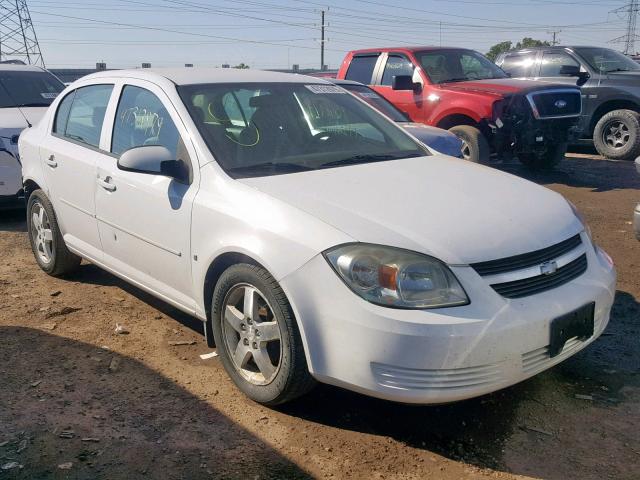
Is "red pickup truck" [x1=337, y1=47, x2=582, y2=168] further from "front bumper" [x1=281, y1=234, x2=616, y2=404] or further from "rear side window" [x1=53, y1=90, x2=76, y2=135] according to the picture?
"front bumper" [x1=281, y1=234, x2=616, y2=404]

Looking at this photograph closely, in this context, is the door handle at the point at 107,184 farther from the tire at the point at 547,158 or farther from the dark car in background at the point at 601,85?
the dark car in background at the point at 601,85

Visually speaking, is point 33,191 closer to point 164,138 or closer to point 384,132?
point 164,138

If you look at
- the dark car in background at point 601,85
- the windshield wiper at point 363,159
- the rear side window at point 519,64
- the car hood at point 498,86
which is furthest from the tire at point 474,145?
the windshield wiper at point 363,159

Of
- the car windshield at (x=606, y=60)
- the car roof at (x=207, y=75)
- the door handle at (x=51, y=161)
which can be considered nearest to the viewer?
the car roof at (x=207, y=75)

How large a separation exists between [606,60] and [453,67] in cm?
340

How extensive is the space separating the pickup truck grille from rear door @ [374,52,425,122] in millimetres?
1578

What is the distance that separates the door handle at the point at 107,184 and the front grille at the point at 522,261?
239 cm

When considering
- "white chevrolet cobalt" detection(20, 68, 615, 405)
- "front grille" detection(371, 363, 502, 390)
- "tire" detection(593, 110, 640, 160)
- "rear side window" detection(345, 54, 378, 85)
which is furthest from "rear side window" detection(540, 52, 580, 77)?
"front grille" detection(371, 363, 502, 390)

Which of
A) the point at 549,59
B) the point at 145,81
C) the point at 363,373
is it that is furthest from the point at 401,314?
the point at 549,59

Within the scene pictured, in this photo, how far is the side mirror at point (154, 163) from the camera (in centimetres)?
359

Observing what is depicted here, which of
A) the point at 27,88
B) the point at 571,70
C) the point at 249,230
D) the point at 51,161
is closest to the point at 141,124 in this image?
the point at 51,161

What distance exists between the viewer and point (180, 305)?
3.83 metres

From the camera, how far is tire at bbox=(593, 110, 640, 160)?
10797 mm

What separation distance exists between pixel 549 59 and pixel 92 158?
951 cm
